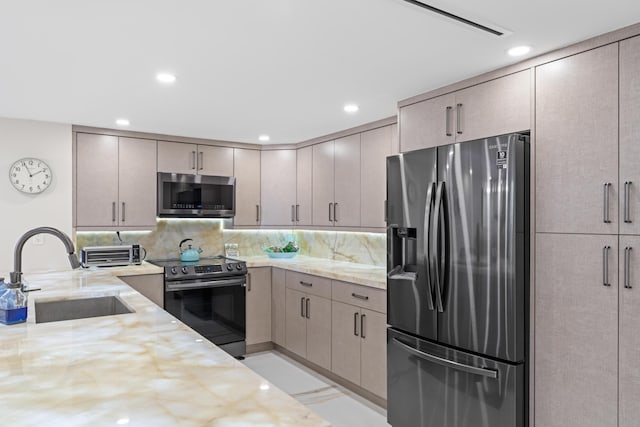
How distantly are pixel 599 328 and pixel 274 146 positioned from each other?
372 cm

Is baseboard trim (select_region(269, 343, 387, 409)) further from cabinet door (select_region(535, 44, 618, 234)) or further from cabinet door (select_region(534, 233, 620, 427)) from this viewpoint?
cabinet door (select_region(535, 44, 618, 234))

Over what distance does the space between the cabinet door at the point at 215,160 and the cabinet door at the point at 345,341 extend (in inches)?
77.9

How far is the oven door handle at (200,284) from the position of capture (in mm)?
4031

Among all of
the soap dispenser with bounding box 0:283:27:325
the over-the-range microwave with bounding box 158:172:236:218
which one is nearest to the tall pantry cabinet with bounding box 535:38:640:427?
the soap dispenser with bounding box 0:283:27:325

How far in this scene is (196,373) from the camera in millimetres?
1204

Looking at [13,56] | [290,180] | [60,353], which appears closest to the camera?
[60,353]

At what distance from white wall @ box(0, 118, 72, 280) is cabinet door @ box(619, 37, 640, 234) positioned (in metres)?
4.06

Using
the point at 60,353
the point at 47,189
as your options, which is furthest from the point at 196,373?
the point at 47,189

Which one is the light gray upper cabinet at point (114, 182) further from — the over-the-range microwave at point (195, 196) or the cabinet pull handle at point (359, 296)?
the cabinet pull handle at point (359, 296)

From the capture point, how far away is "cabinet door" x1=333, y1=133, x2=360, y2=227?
4.10 m

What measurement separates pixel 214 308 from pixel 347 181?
5.76 ft

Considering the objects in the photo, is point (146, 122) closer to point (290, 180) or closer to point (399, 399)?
point (290, 180)

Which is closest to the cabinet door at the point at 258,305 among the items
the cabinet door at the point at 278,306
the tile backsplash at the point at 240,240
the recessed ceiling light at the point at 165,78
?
the cabinet door at the point at 278,306

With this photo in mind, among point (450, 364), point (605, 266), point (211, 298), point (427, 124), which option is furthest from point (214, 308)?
point (605, 266)
